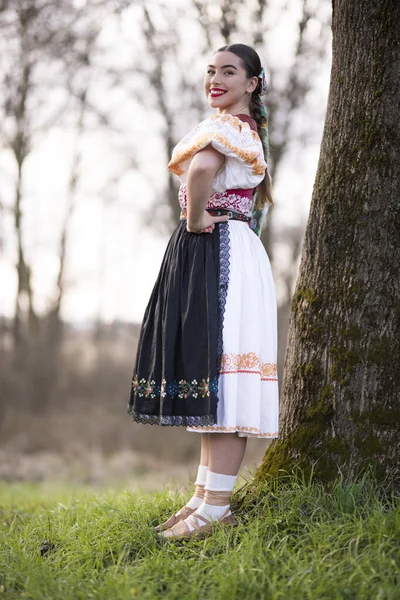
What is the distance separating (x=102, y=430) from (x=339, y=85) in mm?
8665

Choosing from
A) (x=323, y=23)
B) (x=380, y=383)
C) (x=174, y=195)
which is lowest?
(x=380, y=383)

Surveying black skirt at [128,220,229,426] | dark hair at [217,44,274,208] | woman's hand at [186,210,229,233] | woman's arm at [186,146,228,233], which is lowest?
black skirt at [128,220,229,426]

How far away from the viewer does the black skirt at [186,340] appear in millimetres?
2537

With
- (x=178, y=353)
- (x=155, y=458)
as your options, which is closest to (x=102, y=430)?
(x=155, y=458)

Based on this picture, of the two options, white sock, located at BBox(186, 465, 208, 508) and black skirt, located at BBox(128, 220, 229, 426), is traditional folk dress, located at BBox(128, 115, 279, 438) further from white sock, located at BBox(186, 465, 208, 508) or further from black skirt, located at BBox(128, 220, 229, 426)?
white sock, located at BBox(186, 465, 208, 508)

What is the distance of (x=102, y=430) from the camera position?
1075cm

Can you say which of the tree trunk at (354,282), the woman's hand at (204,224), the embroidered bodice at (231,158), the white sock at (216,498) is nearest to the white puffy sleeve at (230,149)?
the embroidered bodice at (231,158)

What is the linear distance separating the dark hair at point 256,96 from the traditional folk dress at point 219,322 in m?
0.13

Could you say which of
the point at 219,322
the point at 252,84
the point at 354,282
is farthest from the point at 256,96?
the point at 219,322

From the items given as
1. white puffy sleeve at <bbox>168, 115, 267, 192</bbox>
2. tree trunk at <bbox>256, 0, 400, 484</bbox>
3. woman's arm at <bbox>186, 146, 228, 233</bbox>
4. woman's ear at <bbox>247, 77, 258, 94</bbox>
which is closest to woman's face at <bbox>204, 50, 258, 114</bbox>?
woman's ear at <bbox>247, 77, 258, 94</bbox>

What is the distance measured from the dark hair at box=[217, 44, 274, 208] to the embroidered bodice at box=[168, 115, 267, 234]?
0.08m

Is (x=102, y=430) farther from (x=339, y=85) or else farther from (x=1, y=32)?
(x=339, y=85)

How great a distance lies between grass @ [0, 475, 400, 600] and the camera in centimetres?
205

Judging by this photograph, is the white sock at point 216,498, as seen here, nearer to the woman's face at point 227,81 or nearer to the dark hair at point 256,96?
the dark hair at point 256,96
